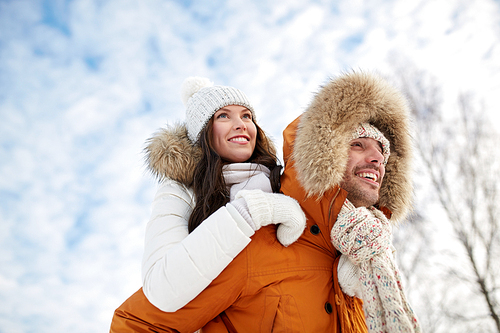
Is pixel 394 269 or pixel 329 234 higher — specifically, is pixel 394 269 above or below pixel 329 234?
below

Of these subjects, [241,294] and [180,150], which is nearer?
[241,294]

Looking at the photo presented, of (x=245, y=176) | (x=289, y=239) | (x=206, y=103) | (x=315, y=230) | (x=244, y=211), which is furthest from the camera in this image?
(x=206, y=103)

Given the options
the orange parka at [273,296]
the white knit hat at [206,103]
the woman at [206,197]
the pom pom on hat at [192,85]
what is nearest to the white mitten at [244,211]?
the woman at [206,197]

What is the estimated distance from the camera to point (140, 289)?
5.89 ft

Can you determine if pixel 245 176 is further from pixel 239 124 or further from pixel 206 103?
pixel 206 103

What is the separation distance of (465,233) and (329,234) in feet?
16.3

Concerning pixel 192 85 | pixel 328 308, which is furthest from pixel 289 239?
pixel 192 85

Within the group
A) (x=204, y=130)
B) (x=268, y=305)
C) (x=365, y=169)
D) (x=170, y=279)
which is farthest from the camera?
(x=204, y=130)

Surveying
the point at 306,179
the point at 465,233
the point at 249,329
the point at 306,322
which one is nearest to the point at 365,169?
the point at 306,179

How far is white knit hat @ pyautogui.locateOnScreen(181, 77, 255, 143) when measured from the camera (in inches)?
102

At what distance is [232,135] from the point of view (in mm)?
2441

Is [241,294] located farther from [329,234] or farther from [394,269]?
[394,269]

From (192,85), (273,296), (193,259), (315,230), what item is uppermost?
A: (192,85)

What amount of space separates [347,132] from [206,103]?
4.11ft
